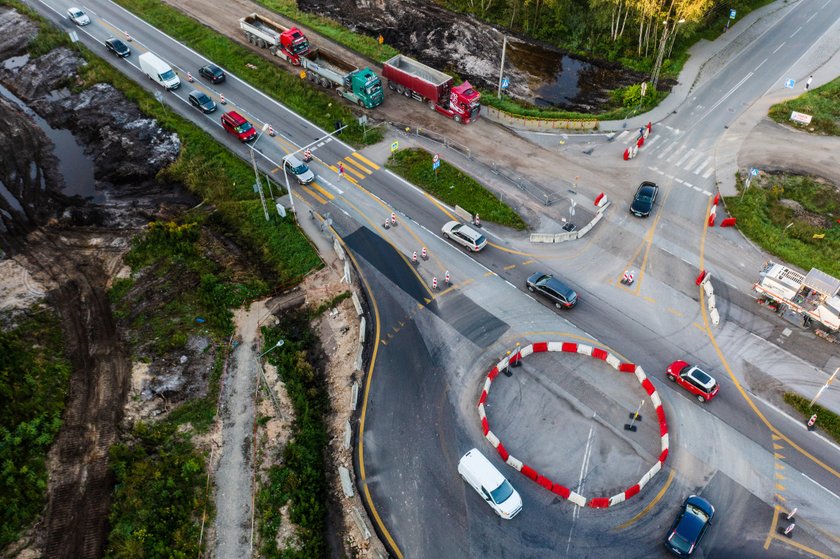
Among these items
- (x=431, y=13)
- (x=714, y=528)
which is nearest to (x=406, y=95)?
(x=431, y=13)

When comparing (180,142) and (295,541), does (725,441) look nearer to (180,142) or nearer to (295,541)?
(295,541)

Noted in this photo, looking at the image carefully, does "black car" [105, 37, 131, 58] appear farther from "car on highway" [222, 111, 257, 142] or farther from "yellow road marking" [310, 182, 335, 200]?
"yellow road marking" [310, 182, 335, 200]

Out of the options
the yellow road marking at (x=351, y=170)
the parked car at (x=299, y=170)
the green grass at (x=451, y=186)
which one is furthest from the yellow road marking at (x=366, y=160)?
the parked car at (x=299, y=170)

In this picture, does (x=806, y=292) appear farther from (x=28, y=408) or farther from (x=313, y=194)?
(x=28, y=408)

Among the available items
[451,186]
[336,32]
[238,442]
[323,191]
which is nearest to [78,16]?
[336,32]

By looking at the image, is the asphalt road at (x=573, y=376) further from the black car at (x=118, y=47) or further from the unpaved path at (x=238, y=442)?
the black car at (x=118, y=47)
